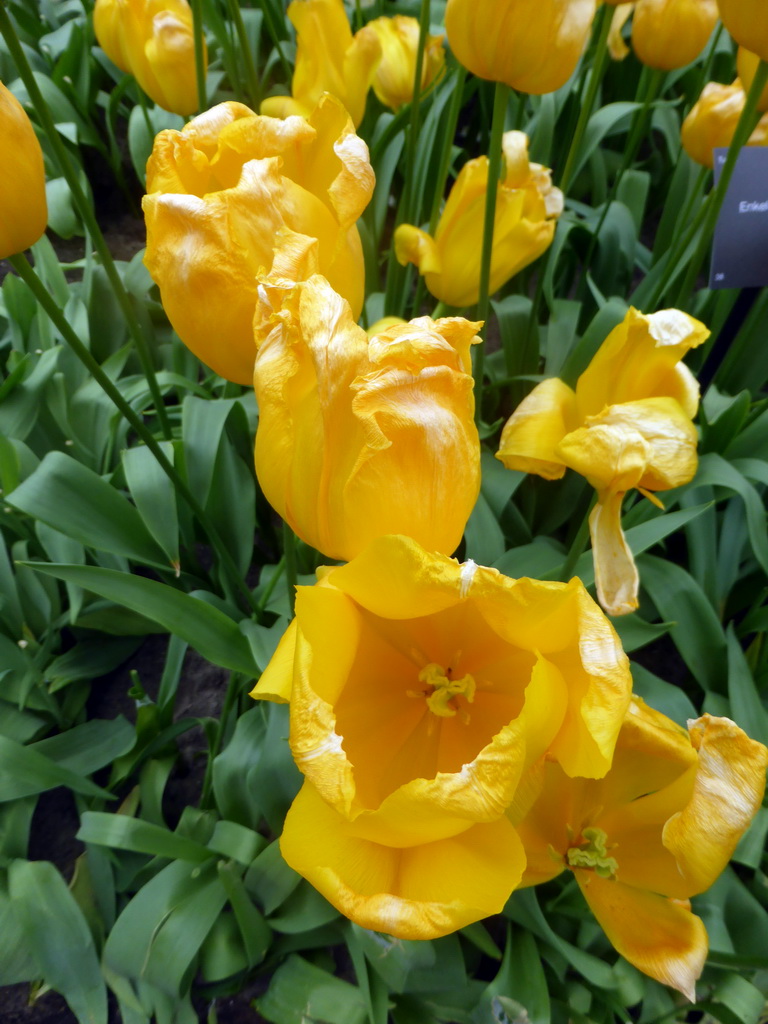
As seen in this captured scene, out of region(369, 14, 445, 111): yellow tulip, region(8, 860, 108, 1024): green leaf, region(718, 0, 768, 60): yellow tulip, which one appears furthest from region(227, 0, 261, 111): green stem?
region(8, 860, 108, 1024): green leaf

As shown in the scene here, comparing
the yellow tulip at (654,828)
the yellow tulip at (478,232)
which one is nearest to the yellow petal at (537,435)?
the yellow tulip at (478,232)

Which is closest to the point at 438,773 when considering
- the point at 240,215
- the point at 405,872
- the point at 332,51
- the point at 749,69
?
the point at 405,872

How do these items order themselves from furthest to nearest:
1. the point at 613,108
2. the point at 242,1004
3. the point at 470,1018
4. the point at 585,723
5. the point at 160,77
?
the point at 613,108, the point at 160,77, the point at 242,1004, the point at 470,1018, the point at 585,723

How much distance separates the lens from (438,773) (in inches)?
18.2

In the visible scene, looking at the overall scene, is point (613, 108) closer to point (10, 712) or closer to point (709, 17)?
point (709, 17)

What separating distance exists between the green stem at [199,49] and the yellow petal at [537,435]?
0.59 m

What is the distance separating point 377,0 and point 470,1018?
1.88 meters

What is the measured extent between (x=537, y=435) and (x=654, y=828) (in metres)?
0.40

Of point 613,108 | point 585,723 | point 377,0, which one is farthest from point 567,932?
point 377,0

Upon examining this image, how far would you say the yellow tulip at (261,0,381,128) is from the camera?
3.51 ft

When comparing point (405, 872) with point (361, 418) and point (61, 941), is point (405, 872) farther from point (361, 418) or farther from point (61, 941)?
point (61, 941)

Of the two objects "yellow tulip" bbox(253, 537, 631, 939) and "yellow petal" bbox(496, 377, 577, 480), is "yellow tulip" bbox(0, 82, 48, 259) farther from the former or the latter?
"yellow petal" bbox(496, 377, 577, 480)

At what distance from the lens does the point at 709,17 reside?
1.03m

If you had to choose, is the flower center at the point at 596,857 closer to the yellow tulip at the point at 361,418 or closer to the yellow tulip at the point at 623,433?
the yellow tulip at the point at 623,433
